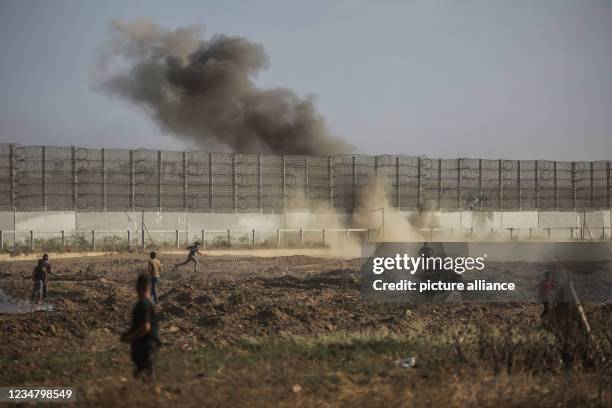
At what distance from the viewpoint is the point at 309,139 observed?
51.7 m

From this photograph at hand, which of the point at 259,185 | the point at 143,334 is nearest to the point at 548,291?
the point at 143,334

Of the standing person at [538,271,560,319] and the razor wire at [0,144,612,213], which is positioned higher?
the razor wire at [0,144,612,213]

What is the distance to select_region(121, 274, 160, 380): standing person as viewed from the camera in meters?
8.45

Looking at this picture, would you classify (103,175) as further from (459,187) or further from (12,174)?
(459,187)

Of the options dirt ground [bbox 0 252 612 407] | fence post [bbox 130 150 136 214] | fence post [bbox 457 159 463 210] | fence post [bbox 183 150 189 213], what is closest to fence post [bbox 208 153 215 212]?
fence post [bbox 183 150 189 213]

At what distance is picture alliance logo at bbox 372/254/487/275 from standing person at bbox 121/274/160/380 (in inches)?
476

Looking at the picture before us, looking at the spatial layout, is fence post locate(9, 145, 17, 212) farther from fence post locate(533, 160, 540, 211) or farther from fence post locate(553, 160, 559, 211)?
fence post locate(553, 160, 559, 211)

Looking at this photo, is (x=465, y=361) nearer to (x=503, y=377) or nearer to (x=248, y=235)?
(x=503, y=377)

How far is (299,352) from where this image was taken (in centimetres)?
1237

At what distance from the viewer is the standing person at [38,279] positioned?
18281 mm

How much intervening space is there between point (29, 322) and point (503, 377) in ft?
30.8

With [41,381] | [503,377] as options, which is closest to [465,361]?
[503,377]

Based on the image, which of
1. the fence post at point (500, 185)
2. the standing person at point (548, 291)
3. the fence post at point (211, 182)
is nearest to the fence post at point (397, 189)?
the fence post at point (500, 185)

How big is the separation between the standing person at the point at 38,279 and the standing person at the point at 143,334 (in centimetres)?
1043
